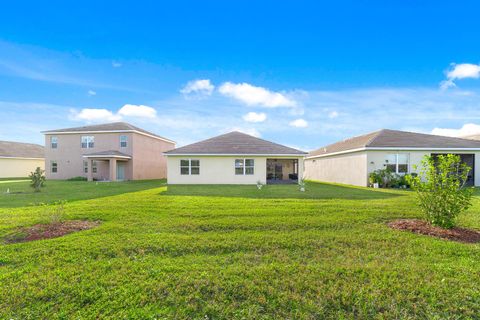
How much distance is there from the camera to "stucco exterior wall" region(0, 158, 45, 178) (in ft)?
115

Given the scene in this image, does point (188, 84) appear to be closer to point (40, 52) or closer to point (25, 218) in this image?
point (40, 52)

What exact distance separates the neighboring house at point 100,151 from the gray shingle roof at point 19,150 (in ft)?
38.8

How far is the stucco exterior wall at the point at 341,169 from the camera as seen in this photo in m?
19.7

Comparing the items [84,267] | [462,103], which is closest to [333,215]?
[84,267]

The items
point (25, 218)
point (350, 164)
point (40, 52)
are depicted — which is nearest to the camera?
point (25, 218)

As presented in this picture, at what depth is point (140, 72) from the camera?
Answer: 16.4 meters

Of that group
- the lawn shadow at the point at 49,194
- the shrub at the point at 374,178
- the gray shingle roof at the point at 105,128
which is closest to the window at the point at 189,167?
the lawn shadow at the point at 49,194

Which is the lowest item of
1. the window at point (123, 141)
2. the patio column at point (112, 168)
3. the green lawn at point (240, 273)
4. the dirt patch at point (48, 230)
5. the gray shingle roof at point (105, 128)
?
the green lawn at point (240, 273)

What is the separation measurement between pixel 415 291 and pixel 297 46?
1456 centimetres

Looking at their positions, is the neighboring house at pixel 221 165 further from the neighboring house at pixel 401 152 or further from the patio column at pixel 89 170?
the patio column at pixel 89 170

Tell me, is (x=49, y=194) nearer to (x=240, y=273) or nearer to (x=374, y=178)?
(x=240, y=273)

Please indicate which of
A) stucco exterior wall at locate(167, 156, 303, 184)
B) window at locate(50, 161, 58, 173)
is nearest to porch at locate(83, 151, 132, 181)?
window at locate(50, 161, 58, 173)

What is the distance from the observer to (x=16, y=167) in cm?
3644

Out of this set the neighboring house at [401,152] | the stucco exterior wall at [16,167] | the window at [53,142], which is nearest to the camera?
the neighboring house at [401,152]
